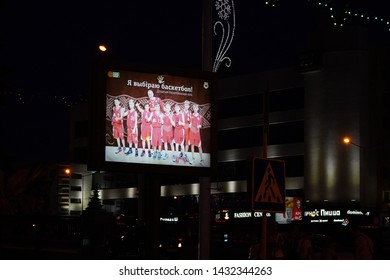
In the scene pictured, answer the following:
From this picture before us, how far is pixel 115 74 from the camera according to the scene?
52.2ft

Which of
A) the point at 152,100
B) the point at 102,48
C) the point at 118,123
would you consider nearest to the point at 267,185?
the point at 152,100

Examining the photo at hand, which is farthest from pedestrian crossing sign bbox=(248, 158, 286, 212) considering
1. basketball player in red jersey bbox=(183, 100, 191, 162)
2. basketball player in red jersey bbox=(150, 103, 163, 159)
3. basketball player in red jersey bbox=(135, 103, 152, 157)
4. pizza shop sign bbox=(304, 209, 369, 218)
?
pizza shop sign bbox=(304, 209, 369, 218)

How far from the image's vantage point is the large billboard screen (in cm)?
1574

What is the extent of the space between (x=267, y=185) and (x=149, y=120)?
2891mm

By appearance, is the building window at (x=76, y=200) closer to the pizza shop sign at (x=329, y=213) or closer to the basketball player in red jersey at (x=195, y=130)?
the pizza shop sign at (x=329, y=213)

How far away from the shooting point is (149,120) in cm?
1595

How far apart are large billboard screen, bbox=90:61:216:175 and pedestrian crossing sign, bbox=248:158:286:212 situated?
7.83 ft

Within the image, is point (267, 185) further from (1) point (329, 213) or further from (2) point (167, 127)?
(1) point (329, 213)

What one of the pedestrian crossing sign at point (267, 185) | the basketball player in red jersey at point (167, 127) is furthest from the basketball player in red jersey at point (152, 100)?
the pedestrian crossing sign at point (267, 185)

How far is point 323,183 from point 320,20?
14.5 metres

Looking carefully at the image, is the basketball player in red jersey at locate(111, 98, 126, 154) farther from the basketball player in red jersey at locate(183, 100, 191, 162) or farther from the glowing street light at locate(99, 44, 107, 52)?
the basketball player in red jersey at locate(183, 100, 191, 162)

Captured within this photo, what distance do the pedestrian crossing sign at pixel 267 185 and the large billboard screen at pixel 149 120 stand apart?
2.39 meters

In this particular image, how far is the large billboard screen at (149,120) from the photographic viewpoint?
51.6 ft
